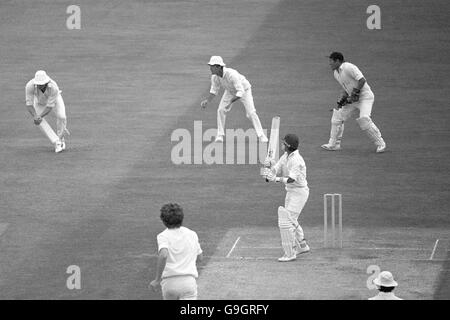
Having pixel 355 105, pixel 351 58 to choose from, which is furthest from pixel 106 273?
pixel 351 58

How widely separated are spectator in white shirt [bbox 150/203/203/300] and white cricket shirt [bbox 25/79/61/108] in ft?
39.2

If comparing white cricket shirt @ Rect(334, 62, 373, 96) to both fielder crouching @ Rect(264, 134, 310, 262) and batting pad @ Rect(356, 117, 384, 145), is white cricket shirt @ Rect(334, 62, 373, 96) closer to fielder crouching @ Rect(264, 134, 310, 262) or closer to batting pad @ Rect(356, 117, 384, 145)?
batting pad @ Rect(356, 117, 384, 145)

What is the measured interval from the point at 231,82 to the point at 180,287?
41.6 feet

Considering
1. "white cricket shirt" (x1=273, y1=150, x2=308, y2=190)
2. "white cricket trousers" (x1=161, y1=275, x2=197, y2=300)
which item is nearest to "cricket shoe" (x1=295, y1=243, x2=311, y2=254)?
"white cricket shirt" (x1=273, y1=150, x2=308, y2=190)

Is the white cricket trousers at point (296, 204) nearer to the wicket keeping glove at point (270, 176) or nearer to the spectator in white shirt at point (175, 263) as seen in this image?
the wicket keeping glove at point (270, 176)

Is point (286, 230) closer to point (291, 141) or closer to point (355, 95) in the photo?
point (291, 141)

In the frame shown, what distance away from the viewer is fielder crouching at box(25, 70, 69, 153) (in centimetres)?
2639

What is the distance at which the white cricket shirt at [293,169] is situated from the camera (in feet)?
63.4

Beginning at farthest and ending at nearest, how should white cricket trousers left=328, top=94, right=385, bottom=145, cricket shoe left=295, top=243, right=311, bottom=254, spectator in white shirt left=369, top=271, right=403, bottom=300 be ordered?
1. white cricket trousers left=328, top=94, right=385, bottom=145
2. cricket shoe left=295, top=243, right=311, bottom=254
3. spectator in white shirt left=369, top=271, right=403, bottom=300

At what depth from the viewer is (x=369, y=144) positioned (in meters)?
27.1

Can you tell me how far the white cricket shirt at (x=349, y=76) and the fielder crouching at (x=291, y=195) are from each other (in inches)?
264

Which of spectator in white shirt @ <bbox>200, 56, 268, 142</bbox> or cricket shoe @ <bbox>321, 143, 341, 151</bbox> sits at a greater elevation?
spectator in white shirt @ <bbox>200, 56, 268, 142</bbox>

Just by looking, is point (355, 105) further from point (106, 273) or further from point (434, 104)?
point (106, 273)

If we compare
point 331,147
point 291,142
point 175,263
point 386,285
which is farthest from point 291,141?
point 331,147
